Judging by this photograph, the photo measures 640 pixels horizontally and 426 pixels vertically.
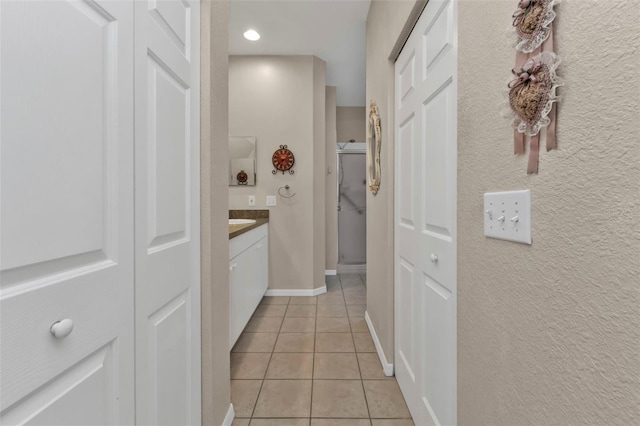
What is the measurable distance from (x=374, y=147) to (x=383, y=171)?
0.42 m

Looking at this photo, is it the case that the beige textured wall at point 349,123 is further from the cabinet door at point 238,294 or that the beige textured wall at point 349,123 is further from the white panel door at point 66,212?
the white panel door at point 66,212

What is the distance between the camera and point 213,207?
1.23 meters

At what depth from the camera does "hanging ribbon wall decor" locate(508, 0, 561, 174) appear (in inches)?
22.4

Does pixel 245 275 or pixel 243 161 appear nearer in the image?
pixel 245 275

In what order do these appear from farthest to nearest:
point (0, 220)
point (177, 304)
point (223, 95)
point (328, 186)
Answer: point (328, 186) → point (223, 95) → point (177, 304) → point (0, 220)

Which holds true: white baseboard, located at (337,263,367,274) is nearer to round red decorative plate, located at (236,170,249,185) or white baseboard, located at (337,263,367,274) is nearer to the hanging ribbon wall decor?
round red decorative plate, located at (236,170,249,185)

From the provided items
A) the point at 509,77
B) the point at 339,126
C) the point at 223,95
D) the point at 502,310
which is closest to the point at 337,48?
the point at 339,126

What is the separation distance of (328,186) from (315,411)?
3329mm

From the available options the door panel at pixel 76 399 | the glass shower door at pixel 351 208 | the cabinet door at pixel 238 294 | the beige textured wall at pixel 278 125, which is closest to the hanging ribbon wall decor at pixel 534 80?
the door panel at pixel 76 399

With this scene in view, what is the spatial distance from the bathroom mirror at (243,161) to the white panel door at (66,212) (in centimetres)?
273

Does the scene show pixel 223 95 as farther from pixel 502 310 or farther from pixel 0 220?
pixel 502 310

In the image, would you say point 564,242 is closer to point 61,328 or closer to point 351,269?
point 61,328

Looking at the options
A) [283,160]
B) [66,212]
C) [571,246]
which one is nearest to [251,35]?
[283,160]

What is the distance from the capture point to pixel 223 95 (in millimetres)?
1357
